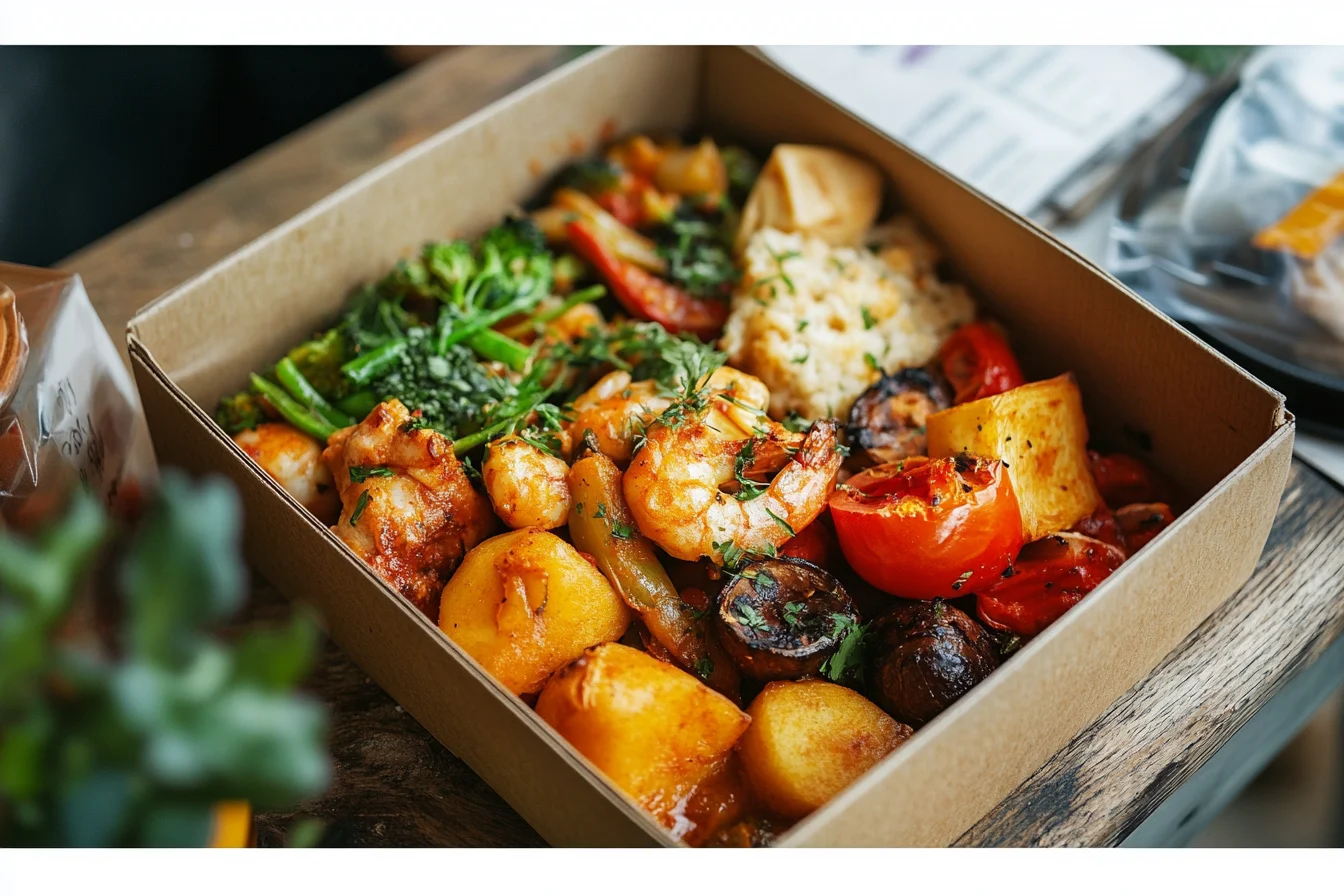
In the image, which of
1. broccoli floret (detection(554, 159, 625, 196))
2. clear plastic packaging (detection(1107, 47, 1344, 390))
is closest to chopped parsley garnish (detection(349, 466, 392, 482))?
broccoli floret (detection(554, 159, 625, 196))

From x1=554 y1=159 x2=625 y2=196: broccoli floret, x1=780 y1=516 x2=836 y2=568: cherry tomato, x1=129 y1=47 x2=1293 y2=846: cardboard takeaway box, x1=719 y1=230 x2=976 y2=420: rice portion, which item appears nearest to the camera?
x1=129 y1=47 x2=1293 y2=846: cardboard takeaway box

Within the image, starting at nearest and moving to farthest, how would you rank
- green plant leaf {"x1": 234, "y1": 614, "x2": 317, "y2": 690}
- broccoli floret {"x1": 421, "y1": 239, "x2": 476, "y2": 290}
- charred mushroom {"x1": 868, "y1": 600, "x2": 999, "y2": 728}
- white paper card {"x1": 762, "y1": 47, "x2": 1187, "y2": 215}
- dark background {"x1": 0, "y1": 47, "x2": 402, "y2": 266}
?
green plant leaf {"x1": 234, "y1": 614, "x2": 317, "y2": 690} → charred mushroom {"x1": 868, "y1": 600, "x2": 999, "y2": 728} → broccoli floret {"x1": 421, "y1": 239, "x2": 476, "y2": 290} → white paper card {"x1": 762, "y1": 47, "x2": 1187, "y2": 215} → dark background {"x1": 0, "y1": 47, "x2": 402, "y2": 266}

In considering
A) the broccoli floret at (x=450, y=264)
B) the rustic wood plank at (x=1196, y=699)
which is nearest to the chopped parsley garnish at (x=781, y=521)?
the rustic wood plank at (x=1196, y=699)

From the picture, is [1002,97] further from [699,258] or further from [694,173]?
[699,258]

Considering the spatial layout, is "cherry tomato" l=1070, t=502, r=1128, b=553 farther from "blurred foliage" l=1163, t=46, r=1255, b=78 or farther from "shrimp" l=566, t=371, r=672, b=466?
"blurred foliage" l=1163, t=46, r=1255, b=78

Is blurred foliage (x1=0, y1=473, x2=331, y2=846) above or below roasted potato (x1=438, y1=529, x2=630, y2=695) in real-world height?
above

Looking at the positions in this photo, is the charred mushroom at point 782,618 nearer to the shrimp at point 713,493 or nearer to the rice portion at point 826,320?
the shrimp at point 713,493

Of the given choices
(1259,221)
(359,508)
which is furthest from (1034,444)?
Answer: (359,508)
